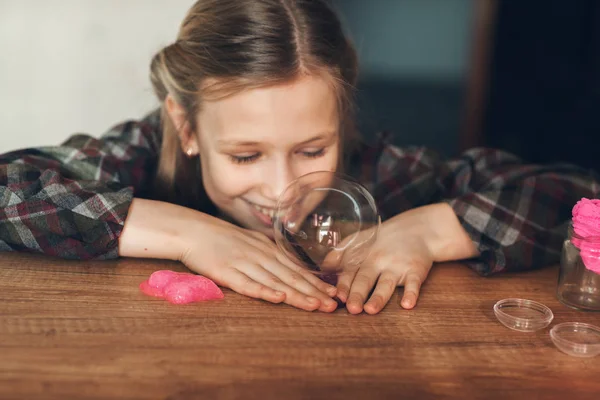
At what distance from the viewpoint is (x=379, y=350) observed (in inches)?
30.2

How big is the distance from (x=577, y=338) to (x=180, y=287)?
51 cm

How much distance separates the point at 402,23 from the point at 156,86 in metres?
2.69

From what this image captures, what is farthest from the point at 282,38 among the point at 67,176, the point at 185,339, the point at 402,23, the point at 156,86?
the point at 402,23

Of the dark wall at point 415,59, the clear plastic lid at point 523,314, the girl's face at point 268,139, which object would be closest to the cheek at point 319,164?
the girl's face at point 268,139

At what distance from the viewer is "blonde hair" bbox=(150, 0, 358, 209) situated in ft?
3.69

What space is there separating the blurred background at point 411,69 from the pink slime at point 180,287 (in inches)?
24.0

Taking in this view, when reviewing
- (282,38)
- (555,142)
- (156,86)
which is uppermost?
(282,38)

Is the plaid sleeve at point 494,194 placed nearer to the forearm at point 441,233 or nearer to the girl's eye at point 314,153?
the forearm at point 441,233

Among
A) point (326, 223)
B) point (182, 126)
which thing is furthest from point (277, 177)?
point (182, 126)

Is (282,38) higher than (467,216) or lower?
higher

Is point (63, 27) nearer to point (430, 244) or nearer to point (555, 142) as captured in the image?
point (430, 244)

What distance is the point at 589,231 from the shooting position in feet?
2.91

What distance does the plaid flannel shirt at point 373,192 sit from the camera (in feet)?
3.47

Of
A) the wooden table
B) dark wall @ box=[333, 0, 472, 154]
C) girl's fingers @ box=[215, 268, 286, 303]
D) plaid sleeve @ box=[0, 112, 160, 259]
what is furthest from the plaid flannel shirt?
dark wall @ box=[333, 0, 472, 154]
